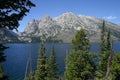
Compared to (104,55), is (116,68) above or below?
below

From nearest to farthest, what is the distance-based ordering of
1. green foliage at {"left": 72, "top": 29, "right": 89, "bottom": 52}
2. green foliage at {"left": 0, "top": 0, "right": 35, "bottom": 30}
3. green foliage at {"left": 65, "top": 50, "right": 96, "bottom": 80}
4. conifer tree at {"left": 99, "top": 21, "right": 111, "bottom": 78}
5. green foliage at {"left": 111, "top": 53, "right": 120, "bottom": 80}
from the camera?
green foliage at {"left": 0, "top": 0, "right": 35, "bottom": 30}, green foliage at {"left": 65, "top": 50, "right": 96, "bottom": 80}, green foliage at {"left": 72, "top": 29, "right": 89, "bottom": 52}, green foliage at {"left": 111, "top": 53, "right": 120, "bottom": 80}, conifer tree at {"left": 99, "top": 21, "right": 111, "bottom": 78}

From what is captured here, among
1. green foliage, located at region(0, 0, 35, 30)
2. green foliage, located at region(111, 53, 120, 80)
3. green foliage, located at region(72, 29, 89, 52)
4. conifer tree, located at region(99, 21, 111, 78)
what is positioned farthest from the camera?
conifer tree, located at region(99, 21, 111, 78)

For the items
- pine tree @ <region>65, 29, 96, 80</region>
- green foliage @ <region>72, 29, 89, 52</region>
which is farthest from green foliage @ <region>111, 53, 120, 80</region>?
green foliage @ <region>72, 29, 89, 52</region>

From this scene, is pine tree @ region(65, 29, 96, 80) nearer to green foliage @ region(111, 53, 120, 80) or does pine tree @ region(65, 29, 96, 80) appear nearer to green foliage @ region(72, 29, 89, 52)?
green foliage @ region(72, 29, 89, 52)

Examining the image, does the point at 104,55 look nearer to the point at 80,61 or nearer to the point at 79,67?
the point at 79,67

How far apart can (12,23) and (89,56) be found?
36.0m

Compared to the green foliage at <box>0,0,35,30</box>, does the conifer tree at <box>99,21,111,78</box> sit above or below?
below

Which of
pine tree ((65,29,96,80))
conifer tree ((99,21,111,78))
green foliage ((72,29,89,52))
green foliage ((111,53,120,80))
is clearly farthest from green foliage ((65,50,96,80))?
conifer tree ((99,21,111,78))

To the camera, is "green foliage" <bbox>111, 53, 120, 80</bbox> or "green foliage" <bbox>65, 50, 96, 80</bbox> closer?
"green foliage" <bbox>65, 50, 96, 80</bbox>

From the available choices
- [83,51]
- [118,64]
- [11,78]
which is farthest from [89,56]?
[11,78]

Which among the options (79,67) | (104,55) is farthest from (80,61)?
(104,55)

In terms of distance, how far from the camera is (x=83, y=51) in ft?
155

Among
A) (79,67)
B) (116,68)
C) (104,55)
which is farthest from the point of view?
(104,55)

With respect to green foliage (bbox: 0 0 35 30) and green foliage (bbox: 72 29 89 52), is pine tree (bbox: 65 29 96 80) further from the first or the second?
green foliage (bbox: 0 0 35 30)
